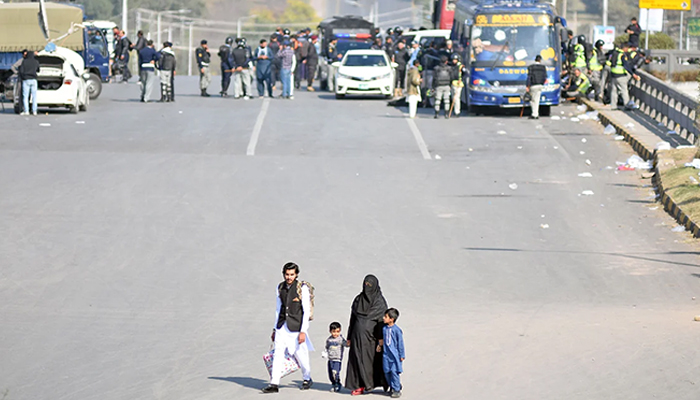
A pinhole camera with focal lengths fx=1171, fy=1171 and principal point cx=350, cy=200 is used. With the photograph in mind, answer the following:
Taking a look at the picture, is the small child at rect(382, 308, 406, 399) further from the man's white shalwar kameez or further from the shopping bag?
the shopping bag

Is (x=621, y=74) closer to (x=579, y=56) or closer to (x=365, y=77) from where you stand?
(x=579, y=56)

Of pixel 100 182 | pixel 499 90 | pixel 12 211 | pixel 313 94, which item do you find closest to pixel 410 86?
pixel 499 90

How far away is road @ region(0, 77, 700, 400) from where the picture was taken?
10.3 m

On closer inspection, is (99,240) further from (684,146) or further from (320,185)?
(684,146)

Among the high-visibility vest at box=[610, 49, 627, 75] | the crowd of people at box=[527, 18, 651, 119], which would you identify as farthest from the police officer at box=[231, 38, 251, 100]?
the high-visibility vest at box=[610, 49, 627, 75]

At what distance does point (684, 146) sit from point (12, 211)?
522 inches

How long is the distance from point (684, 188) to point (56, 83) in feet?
56.1

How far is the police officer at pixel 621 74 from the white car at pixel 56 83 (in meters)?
13.7

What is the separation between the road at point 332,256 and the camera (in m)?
10.3

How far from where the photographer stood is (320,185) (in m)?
21.1

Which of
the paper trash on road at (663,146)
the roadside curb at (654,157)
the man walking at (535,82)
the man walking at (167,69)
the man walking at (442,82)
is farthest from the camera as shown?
the man walking at (167,69)

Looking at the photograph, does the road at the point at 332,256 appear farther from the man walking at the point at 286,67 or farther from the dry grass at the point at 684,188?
the man walking at the point at 286,67

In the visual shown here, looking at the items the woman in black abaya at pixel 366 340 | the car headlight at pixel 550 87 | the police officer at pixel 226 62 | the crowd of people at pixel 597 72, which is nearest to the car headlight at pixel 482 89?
the crowd of people at pixel 597 72

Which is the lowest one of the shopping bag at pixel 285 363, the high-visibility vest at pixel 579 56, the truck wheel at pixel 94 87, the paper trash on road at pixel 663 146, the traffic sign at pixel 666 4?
the shopping bag at pixel 285 363
